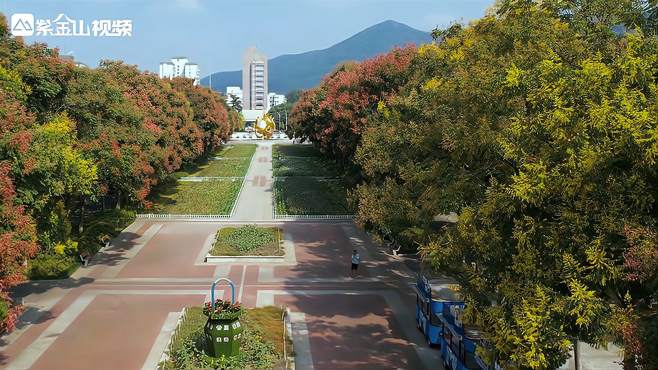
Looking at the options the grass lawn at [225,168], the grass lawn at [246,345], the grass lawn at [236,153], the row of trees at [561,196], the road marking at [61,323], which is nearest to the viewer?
the row of trees at [561,196]

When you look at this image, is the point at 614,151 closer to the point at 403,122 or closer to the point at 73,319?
the point at 403,122

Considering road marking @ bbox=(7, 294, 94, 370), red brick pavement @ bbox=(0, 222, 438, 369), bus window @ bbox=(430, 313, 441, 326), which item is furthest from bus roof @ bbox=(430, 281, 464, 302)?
road marking @ bbox=(7, 294, 94, 370)

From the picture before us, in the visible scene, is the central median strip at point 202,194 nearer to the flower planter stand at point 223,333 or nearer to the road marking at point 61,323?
the road marking at point 61,323

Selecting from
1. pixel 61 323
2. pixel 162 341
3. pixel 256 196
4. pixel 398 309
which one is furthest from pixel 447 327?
pixel 256 196

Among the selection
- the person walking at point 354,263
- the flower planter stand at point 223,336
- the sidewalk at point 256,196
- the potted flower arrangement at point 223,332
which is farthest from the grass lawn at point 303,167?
the flower planter stand at point 223,336

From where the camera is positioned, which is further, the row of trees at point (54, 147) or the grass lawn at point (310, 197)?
the grass lawn at point (310, 197)

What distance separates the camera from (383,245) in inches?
1230

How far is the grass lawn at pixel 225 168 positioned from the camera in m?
58.8

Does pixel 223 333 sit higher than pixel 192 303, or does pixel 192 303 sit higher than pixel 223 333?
pixel 223 333

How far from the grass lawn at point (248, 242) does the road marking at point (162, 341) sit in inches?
310

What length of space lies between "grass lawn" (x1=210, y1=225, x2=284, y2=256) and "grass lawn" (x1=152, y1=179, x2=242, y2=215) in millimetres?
7929

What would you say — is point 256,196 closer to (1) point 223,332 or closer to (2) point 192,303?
(2) point 192,303

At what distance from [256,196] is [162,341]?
29810 millimetres

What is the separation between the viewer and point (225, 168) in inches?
2511
